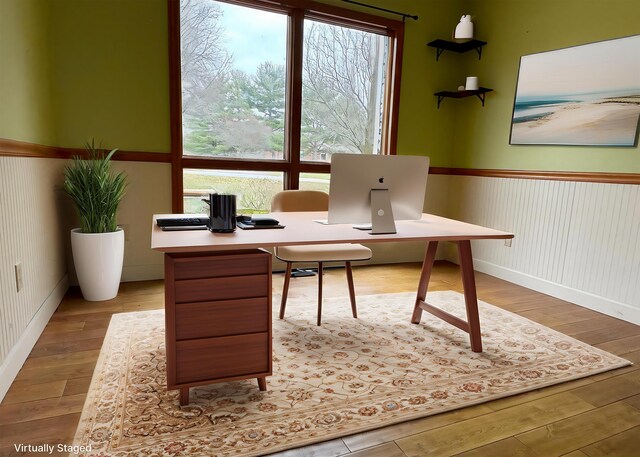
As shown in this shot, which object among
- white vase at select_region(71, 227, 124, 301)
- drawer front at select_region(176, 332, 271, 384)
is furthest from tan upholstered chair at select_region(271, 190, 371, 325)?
white vase at select_region(71, 227, 124, 301)

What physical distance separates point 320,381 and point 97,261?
167 centimetres

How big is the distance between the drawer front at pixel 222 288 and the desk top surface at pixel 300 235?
0.47ft

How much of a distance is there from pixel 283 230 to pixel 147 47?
1978 millimetres

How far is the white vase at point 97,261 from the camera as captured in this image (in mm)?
2564

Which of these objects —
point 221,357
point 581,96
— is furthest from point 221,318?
point 581,96

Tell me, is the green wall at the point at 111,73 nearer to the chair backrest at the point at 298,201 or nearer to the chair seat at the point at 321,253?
the chair backrest at the point at 298,201

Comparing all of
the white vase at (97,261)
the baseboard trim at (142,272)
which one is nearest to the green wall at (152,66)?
the white vase at (97,261)

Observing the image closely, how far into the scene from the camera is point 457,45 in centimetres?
376

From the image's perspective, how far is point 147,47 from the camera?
290 cm

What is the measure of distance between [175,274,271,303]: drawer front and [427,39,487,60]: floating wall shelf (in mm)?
3067

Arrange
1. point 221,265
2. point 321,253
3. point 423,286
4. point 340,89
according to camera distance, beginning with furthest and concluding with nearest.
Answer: point 340,89, point 423,286, point 321,253, point 221,265

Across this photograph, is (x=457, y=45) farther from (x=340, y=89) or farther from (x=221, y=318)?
(x=221, y=318)

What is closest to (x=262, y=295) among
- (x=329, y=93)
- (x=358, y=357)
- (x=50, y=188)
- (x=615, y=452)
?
(x=358, y=357)

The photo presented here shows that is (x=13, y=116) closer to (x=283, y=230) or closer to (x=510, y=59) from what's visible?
(x=283, y=230)
